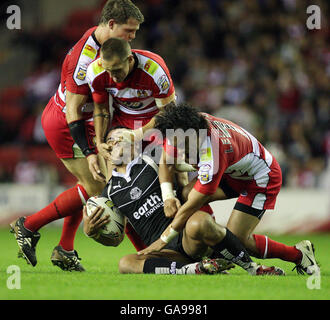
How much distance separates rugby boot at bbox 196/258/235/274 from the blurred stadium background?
16.7ft

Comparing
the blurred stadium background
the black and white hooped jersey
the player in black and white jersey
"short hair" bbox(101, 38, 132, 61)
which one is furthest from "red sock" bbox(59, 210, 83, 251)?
the blurred stadium background

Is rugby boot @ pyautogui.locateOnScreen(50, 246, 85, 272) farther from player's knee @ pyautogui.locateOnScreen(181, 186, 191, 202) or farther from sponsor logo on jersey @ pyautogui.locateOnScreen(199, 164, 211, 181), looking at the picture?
sponsor logo on jersey @ pyautogui.locateOnScreen(199, 164, 211, 181)

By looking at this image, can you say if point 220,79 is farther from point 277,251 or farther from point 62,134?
point 277,251

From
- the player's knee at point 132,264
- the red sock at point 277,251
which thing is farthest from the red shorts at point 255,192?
the player's knee at point 132,264

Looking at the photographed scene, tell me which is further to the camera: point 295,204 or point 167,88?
point 295,204

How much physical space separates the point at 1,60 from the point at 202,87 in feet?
16.7

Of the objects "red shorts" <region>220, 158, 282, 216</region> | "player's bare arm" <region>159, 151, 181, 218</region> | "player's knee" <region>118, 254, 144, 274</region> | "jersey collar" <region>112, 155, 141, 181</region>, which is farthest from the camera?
"red shorts" <region>220, 158, 282, 216</region>

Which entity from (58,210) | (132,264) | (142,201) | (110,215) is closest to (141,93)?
(142,201)

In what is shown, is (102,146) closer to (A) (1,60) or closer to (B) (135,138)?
(B) (135,138)

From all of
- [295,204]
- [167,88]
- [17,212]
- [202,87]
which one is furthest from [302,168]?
[167,88]

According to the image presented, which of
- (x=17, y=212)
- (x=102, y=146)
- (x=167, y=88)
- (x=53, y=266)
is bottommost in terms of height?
(x=17, y=212)

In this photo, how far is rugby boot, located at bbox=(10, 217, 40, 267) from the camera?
580 cm

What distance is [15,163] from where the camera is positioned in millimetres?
11930
